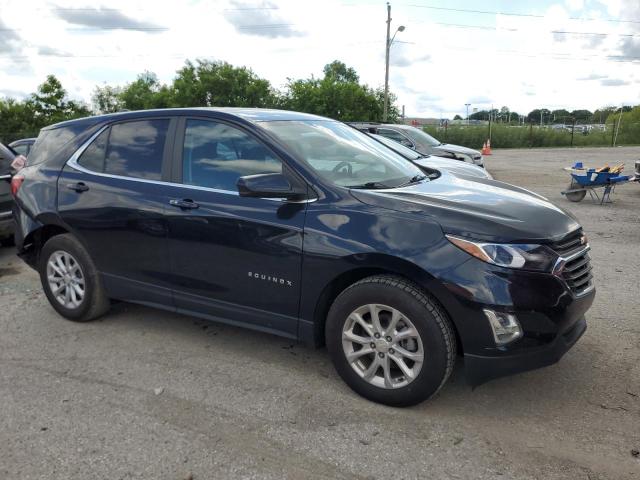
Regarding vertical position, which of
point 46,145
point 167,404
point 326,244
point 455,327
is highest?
point 46,145

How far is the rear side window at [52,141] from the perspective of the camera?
4.68 meters

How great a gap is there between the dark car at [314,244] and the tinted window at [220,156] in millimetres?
10

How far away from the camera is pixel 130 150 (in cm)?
427

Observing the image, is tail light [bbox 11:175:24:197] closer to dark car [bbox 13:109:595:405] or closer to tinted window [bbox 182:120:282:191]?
dark car [bbox 13:109:595:405]

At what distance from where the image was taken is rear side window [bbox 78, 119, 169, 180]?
4.12 meters

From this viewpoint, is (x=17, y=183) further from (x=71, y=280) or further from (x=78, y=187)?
(x=71, y=280)

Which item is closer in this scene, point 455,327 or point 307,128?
point 455,327

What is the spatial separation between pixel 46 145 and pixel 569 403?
4565 millimetres

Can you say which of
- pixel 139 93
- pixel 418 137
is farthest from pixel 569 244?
pixel 139 93

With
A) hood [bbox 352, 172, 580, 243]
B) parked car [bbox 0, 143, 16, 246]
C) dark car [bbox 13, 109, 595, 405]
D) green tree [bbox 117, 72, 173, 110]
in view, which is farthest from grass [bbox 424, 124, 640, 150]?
hood [bbox 352, 172, 580, 243]

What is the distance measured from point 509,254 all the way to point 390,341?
2.72 feet

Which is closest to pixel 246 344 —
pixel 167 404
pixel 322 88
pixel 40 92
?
pixel 167 404

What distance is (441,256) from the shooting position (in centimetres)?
301

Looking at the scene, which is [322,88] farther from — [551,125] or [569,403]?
[569,403]
